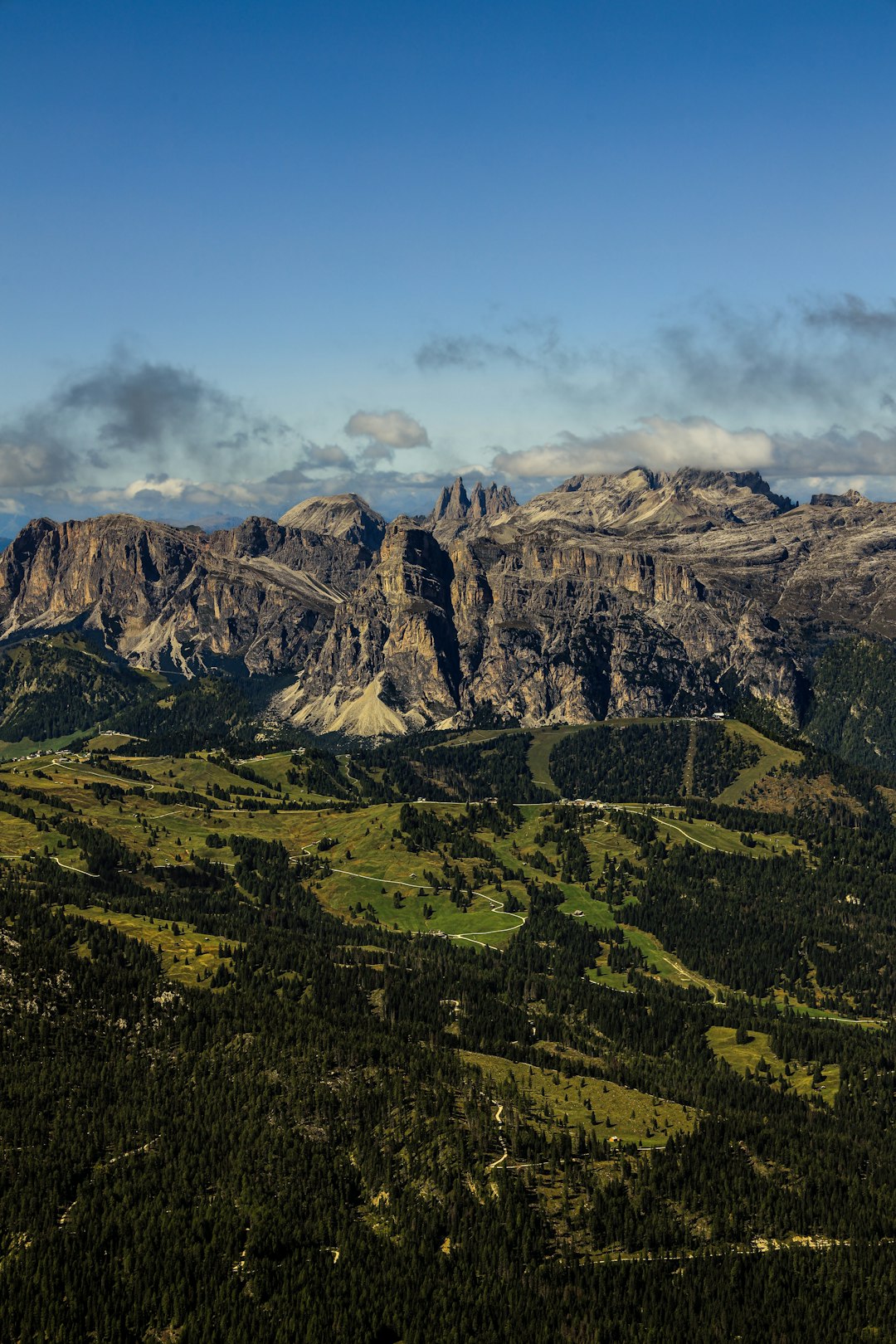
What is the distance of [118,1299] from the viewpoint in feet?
568

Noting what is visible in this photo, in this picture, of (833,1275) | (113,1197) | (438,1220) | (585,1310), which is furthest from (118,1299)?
(833,1275)

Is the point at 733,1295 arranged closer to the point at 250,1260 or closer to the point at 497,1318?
the point at 497,1318

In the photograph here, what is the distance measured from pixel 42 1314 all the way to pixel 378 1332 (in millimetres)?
41595

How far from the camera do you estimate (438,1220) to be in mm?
197125

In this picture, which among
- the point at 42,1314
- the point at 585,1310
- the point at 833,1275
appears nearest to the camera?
the point at 42,1314

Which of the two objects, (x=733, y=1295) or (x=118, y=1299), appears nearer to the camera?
(x=118, y=1299)

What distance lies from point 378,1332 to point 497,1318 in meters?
15.4

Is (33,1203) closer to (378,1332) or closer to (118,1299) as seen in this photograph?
(118,1299)

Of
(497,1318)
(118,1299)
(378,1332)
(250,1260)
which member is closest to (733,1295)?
(497,1318)

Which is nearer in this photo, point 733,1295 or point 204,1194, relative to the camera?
point 733,1295

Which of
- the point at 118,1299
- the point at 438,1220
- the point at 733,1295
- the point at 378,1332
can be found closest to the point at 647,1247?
the point at 733,1295

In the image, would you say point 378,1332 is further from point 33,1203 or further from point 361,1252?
point 33,1203

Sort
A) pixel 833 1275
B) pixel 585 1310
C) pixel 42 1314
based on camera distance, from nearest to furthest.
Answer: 1. pixel 42 1314
2. pixel 585 1310
3. pixel 833 1275

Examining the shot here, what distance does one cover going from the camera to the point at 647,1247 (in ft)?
649
